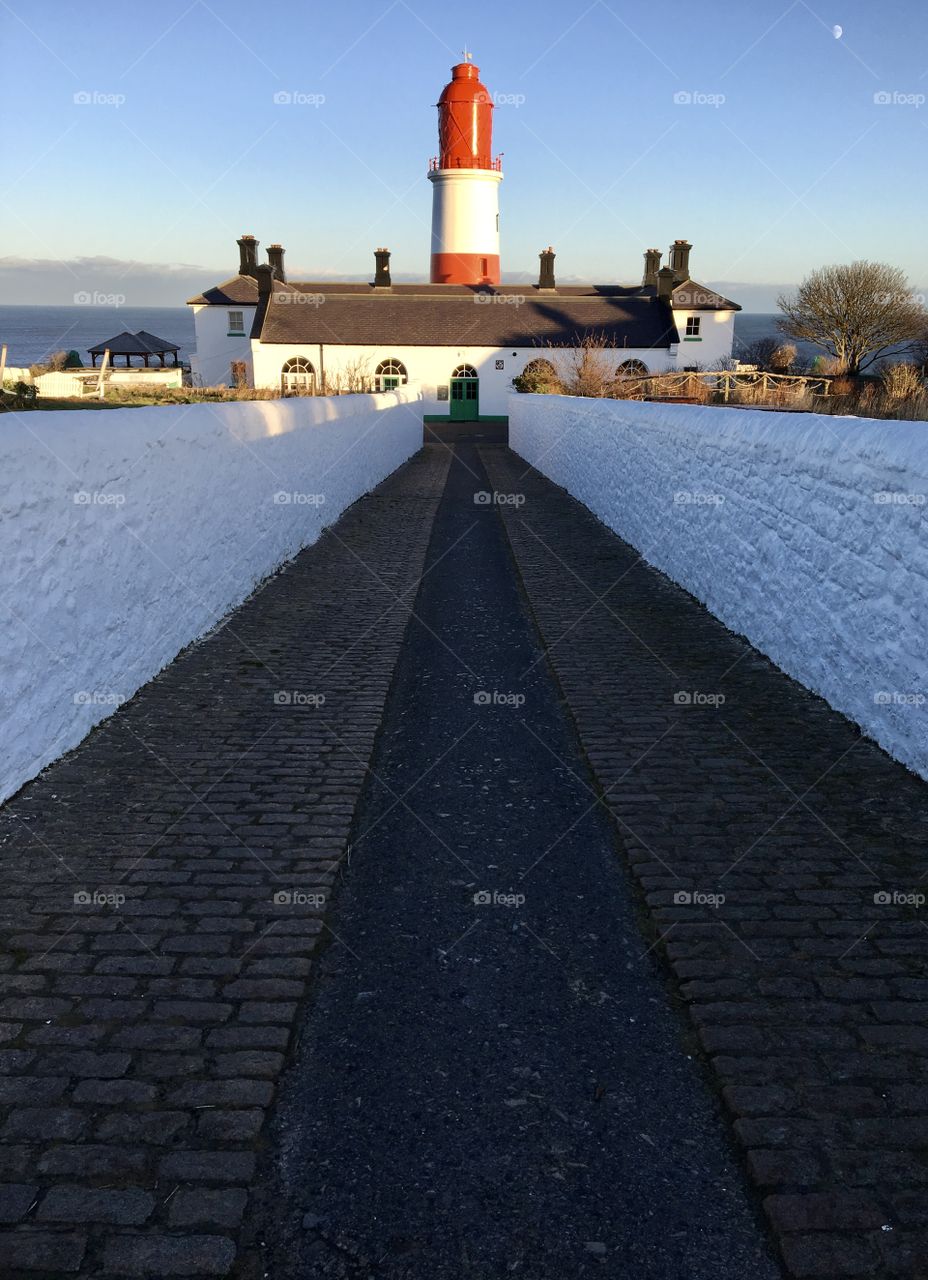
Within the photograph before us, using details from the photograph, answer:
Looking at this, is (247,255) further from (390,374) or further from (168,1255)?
(168,1255)

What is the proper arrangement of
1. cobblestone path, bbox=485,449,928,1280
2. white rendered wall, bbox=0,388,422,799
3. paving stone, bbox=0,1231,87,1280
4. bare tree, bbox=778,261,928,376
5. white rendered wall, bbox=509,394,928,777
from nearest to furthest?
paving stone, bbox=0,1231,87,1280 < cobblestone path, bbox=485,449,928,1280 < white rendered wall, bbox=0,388,422,799 < white rendered wall, bbox=509,394,928,777 < bare tree, bbox=778,261,928,376

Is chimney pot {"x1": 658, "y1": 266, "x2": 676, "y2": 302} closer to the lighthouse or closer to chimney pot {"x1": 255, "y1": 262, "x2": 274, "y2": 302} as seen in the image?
the lighthouse

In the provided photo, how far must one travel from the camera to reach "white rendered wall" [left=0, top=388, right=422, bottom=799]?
4.68 meters

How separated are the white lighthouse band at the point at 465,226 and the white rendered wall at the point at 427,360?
24.4 ft

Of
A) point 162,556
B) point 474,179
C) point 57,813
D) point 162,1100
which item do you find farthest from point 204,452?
point 474,179

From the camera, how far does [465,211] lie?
45.0 metres

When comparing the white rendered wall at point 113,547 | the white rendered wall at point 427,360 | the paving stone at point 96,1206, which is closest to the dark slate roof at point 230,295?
the white rendered wall at point 427,360

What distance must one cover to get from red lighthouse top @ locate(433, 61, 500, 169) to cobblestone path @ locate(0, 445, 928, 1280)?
44.1 m

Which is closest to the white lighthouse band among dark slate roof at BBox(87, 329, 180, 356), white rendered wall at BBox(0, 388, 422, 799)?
dark slate roof at BBox(87, 329, 180, 356)

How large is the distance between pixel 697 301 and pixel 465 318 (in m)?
12.3

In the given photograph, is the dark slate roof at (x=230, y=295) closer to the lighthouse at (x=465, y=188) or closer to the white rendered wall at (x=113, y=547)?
the lighthouse at (x=465, y=188)

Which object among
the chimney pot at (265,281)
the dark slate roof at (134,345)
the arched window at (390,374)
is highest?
the chimney pot at (265,281)

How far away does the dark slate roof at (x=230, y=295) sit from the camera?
49.4 m

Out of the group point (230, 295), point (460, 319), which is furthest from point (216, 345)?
point (460, 319)
